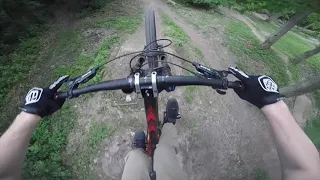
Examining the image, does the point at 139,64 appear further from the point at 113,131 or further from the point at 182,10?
the point at 182,10

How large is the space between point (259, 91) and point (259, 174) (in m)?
5.26

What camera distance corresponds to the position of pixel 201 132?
6.92 meters

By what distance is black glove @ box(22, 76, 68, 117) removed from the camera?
7.65ft

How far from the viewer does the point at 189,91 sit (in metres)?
7.48

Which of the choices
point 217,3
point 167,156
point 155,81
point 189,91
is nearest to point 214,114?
point 189,91

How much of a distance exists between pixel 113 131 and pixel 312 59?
10.3m

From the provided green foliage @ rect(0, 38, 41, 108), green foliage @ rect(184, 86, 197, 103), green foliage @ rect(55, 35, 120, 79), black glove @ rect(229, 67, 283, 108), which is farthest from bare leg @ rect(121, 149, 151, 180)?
green foliage @ rect(0, 38, 41, 108)

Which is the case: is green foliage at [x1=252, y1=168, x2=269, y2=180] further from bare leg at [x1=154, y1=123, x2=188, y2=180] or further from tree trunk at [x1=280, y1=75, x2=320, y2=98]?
bare leg at [x1=154, y1=123, x2=188, y2=180]

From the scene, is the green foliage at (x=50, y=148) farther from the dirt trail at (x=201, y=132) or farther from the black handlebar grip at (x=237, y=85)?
the black handlebar grip at (x=237, y=85)

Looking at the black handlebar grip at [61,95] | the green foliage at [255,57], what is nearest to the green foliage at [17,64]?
the black handlebar grip at [61,95]

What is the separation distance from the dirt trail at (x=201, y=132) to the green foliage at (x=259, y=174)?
4.5 inches

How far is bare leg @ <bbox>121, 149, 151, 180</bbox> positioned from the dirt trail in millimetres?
2135

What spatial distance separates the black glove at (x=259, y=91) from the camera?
7.55 ft

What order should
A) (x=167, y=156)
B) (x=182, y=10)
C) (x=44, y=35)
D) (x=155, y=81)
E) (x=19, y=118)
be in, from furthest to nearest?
(x=182, y=10), (x=44, y=35), (x=167, y=156), (x=155, y=81), (x=19, y=118)
